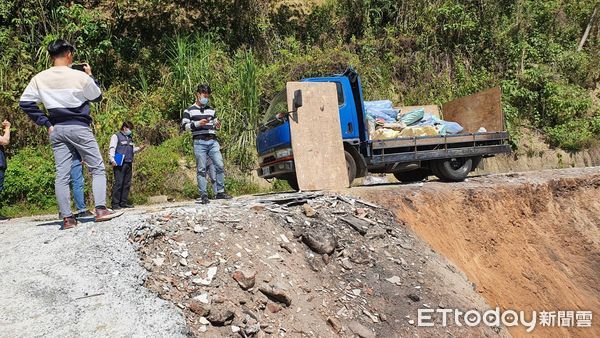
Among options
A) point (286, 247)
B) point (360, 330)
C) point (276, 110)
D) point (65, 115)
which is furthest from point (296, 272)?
point (276, 110)

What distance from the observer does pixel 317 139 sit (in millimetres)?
7953

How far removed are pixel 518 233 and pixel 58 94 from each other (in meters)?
7.21

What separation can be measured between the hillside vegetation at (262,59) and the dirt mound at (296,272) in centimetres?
562

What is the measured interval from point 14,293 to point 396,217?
467 centimetres

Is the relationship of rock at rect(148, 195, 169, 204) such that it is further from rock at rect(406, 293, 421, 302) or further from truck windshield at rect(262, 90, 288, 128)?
rock at rect(406, 293, 421, 302)

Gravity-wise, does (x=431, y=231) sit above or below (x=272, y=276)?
below

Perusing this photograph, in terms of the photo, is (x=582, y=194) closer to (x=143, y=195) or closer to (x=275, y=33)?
(x=143, y=195)

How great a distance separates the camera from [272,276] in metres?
4.48

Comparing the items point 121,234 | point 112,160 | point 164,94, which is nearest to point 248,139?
point 164,94

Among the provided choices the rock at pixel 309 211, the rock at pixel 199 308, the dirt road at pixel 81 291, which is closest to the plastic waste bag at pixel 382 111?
the rock at pixel 309 211

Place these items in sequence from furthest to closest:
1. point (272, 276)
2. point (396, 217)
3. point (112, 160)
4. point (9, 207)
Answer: point (9, 207)
point (112, 160)
point (396, 217)
point (272, 276)

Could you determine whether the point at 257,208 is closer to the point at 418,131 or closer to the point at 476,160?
the point at 418,131

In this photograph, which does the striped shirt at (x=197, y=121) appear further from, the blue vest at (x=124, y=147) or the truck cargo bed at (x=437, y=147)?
the truck cargo bed at (x=437, y=147)

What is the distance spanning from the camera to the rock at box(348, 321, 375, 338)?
4.28 meters
